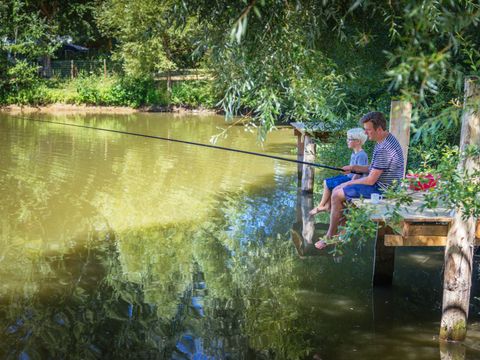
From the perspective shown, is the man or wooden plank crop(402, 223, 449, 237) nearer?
wooden plank crop(402, 223, 449, 237)

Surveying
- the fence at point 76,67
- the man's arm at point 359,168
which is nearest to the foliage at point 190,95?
the fence at point 76,67

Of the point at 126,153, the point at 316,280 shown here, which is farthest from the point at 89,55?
the point at 316,280

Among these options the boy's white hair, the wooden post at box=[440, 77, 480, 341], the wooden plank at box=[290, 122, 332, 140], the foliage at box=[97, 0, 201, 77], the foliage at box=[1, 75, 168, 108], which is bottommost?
the wooden post at box=[440, 77, 480, 341]

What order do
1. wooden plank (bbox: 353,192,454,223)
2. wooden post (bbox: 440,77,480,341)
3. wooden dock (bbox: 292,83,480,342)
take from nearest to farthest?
wooden dock (bbox: 292,83,480,342)
wooden post (bbox: 440,77,480,341)
wooden plank (bbox: 353,192,454,223)

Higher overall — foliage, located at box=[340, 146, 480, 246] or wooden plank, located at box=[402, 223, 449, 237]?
foliage, located at box=[340, 146, 480, 246]

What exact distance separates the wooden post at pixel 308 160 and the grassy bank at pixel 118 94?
19.2 m

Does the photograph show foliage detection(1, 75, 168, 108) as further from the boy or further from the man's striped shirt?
the man's striped shirt

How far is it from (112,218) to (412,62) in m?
7.61

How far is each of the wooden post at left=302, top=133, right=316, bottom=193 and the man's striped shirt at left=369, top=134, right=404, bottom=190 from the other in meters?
4.56

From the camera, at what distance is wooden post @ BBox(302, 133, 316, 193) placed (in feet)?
37.2

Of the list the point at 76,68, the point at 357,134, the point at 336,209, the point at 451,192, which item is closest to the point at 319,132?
the point at 357,134

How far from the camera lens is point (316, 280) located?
732 cm

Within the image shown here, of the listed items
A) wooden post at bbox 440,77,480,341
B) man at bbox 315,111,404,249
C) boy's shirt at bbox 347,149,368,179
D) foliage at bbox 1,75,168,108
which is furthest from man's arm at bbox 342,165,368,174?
foliage at bbox 1,75,168,108

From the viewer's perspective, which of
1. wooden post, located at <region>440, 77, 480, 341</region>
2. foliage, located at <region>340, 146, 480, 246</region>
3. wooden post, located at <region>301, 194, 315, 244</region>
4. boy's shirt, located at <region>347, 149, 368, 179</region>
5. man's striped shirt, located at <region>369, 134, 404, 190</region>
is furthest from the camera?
wooden post, located at <region>301, 194, 315, 244</region>
